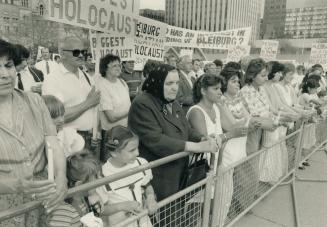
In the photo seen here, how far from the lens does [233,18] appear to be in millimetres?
108188

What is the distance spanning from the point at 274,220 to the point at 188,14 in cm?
11376

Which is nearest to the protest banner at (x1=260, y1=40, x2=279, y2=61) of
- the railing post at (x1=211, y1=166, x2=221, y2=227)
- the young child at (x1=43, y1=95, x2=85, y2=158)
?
the railing post at (x1=211, y1=166, x2=221, y2=227)

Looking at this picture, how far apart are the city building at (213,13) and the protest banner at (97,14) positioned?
105 m

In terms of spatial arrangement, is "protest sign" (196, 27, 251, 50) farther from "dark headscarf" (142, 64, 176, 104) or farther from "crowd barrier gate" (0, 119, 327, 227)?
"dark headscarf" (142, 64, 176, 104)

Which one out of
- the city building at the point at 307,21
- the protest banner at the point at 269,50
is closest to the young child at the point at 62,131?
the protest banner at the point at 269,50

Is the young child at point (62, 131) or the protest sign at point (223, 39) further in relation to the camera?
the protest sign at point (223, 39)

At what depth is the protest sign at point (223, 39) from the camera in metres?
9.23

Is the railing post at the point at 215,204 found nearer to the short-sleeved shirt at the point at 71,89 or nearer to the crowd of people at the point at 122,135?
the crowd of people at the point at 122,135

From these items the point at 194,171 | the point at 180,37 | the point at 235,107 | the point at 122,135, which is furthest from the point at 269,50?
the point at 122,135

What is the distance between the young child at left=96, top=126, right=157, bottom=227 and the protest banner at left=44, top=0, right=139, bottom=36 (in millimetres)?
1291

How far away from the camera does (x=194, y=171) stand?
3020 mm

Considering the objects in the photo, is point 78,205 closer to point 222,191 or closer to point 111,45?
point 222,191

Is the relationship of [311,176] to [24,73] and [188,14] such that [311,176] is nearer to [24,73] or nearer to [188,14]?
[24,73]

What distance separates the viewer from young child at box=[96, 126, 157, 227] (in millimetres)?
2418
